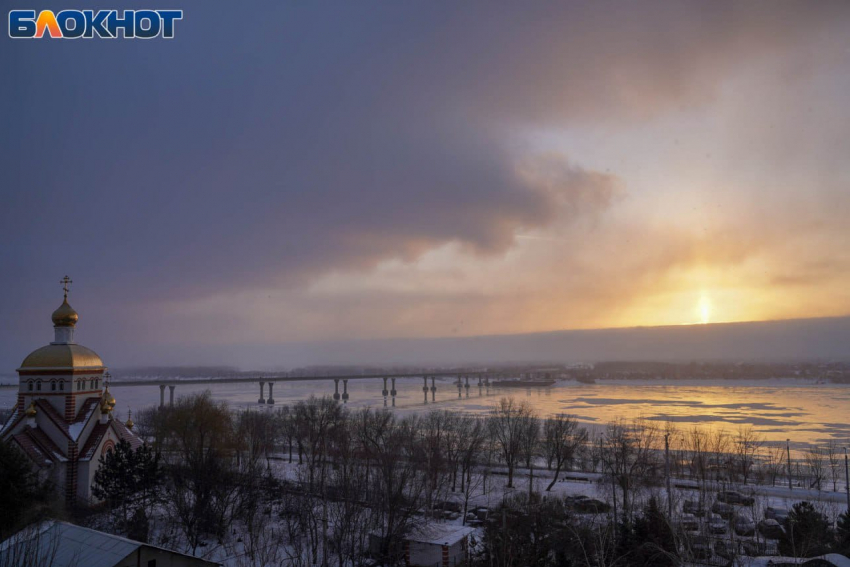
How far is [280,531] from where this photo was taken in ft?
55.0

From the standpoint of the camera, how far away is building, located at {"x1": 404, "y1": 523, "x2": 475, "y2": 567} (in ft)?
46.5

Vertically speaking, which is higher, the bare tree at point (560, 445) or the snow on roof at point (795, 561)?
the snow on roof at point (795, 561)

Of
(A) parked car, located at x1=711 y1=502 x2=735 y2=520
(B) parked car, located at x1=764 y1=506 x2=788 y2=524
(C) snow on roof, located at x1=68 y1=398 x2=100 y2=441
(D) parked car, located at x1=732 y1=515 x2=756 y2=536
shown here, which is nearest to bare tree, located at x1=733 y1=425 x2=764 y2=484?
(B) parked car, located at x1=764 y1=506 x2=788 y2=524

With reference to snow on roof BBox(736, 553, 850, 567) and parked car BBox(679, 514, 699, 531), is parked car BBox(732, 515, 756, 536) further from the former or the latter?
snow on roof BBox(736, 553, 850, 567)

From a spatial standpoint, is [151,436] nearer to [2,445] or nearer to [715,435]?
[2,445]

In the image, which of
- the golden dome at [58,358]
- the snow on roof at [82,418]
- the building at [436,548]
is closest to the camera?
the building at [436,548]

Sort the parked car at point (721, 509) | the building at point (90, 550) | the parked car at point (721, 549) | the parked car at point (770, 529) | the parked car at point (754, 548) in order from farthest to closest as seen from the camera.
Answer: the parked car at point (721, 509), the parked car at point (770, 529), the parked car at point (754, 548), the parked car at point (721, 549), the building at point (90, 550)

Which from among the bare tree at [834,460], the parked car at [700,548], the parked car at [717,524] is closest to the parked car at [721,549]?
the parked car at [700,548]

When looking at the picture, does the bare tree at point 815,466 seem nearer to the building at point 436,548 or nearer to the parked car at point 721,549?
the parked car at point 721,549

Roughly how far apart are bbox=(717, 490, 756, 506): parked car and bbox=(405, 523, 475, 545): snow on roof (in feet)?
29.6

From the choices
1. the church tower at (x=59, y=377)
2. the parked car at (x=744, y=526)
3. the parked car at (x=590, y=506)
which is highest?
the church tower at (x=59, y=377)

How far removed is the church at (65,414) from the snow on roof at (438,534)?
10.7m

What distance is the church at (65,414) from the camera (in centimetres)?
1822

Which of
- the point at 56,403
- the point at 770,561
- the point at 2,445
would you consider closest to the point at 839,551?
the point at 770,561
